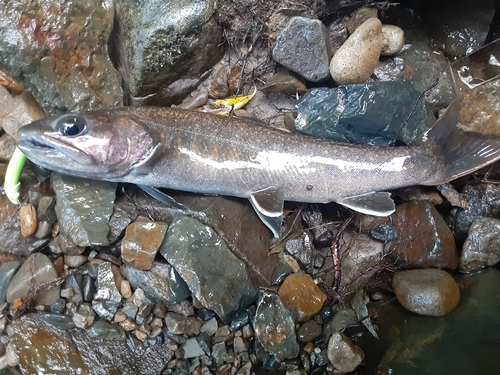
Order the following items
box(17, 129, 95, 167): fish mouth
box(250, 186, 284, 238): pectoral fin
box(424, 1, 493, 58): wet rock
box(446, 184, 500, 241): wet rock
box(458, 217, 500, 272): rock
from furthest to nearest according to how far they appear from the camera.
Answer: box(424, 1, 493, 58): wet rock → box(446, 184, 500, 241): wet rock → box(458, 217, 500, 272): rock → box(250, 186, 284, 238): pectoral fin → box(17, 129, 95, 167): fish mouth

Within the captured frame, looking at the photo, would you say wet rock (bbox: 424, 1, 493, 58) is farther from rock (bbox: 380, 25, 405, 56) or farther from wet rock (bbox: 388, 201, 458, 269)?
wet rock (bbox: 388, 201, 458, 269)

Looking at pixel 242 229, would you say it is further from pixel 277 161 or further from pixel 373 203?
pixel 373 203

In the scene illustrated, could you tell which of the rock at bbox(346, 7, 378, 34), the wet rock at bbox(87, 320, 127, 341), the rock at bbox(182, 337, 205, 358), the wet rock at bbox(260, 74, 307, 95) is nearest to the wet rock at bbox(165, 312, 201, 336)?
the rock at bbox(182, 337, 205, 358)

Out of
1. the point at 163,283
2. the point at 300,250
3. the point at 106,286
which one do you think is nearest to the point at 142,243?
the point at 163,283

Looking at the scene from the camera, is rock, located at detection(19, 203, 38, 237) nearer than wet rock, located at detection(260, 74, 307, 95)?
Yes

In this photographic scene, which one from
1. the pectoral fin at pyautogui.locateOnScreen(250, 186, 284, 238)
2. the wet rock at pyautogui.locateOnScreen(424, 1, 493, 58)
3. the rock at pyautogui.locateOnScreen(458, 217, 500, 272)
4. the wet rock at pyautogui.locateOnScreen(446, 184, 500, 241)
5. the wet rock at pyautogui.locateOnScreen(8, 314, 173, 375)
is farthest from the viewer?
the wet rock at pyautogui.locateOnScreen(424, 1, 493, 58)

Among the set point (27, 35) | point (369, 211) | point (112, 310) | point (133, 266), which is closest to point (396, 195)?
point (369, 211)

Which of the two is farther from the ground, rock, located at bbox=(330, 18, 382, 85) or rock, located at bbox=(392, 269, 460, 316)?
rock, located at bbox=(330, 18, 382, 85)
